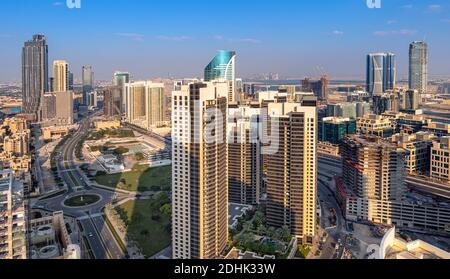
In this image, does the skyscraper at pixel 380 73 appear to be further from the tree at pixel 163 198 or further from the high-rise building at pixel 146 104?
the tree at pixel 163 198

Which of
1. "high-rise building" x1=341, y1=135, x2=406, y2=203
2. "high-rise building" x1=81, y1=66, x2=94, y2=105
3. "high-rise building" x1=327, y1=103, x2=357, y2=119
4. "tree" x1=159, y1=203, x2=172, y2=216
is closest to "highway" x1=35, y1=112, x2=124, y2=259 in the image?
"tree" x1=159, y1=203, x2=172, y2=216

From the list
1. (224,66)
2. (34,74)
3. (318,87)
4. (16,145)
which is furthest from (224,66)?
(34,74)

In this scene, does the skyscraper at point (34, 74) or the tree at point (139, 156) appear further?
the skyscraper at point (34, 74)

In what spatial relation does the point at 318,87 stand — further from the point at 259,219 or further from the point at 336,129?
the point at 259,219

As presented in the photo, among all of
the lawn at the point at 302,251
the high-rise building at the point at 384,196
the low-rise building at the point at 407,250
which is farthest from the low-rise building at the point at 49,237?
the high-rise building at the point at 384,196

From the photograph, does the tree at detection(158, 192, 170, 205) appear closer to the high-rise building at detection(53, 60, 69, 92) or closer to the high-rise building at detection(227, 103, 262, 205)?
the high-rise building at detection(227, 103, 262, 205)
